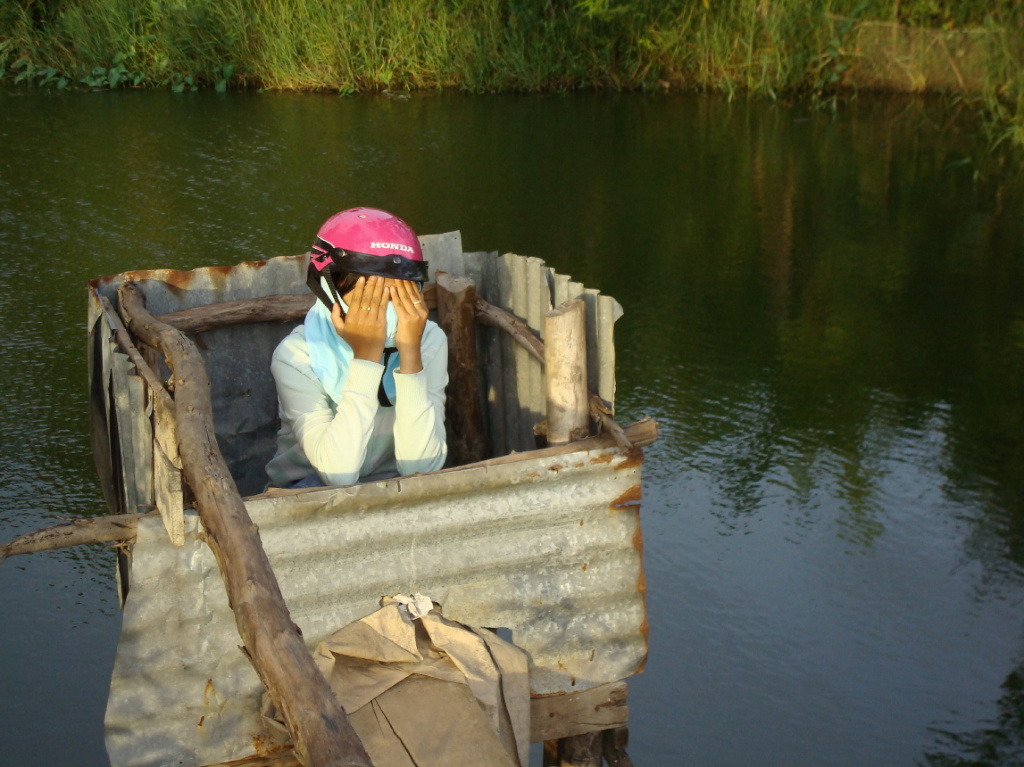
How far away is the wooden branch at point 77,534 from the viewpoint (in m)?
2.51

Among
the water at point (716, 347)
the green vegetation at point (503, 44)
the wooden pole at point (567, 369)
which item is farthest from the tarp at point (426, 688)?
the green vegetation at point (503, 44)

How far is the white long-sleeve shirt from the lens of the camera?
320cm

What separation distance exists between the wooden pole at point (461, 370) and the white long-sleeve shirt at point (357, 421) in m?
0.46

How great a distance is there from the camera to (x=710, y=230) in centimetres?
897

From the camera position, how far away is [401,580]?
2.91 m

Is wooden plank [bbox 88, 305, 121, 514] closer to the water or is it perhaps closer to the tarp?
the water

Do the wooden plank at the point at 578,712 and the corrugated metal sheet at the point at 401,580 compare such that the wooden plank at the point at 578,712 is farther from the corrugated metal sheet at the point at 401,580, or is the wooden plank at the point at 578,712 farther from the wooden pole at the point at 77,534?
the wooden pole at the point at 77,534

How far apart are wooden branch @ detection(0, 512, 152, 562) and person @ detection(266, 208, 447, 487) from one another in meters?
0.68

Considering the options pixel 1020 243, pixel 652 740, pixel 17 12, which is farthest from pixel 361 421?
pixel 17 12

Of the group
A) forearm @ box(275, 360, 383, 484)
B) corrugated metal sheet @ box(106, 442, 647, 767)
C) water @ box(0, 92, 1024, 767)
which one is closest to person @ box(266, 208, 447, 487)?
forearm @ box(275, 360, 383, 484)

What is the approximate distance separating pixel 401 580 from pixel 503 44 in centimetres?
1089

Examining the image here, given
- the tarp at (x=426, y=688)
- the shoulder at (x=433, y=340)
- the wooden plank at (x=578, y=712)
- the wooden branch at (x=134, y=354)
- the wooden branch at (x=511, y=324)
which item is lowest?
the wooden plank at (x=578, y=712)

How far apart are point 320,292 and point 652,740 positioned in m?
1.87

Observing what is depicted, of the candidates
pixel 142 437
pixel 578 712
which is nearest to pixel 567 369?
pixel 578 712
